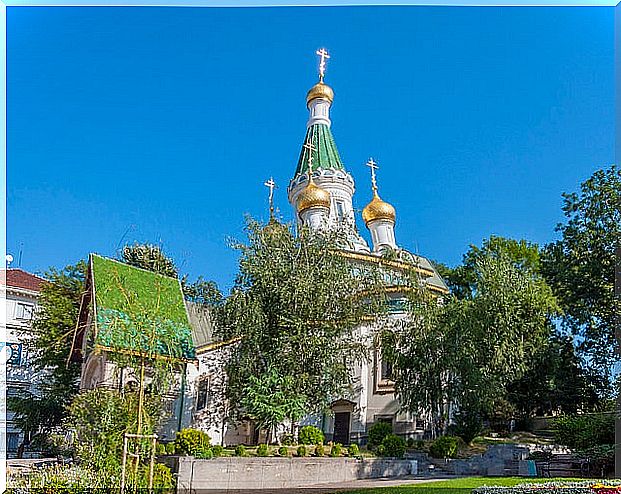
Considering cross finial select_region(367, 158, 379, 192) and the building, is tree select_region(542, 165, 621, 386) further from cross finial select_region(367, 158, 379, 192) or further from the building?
the building

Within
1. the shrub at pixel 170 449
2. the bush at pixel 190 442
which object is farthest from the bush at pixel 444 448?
the shrub at pixel 170 449

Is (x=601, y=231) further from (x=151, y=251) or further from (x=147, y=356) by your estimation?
(x=147, y=356)

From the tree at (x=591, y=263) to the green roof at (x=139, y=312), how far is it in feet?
19.4

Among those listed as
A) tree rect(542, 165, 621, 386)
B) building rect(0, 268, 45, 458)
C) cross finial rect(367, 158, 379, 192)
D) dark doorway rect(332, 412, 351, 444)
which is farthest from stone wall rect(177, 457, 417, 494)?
building rect(0, 268, 45, 458)

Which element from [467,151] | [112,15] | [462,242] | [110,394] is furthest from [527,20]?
[110,394]

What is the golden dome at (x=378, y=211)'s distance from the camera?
481 inches

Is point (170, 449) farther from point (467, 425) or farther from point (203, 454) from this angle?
point (467, 425)

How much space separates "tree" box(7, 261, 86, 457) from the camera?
11.2 meters

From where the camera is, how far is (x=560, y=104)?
744cm

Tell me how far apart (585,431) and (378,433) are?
2578 mm

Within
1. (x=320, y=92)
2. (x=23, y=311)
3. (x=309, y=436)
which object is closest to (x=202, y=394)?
(x=309, y=436)

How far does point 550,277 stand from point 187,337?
22.7 feet

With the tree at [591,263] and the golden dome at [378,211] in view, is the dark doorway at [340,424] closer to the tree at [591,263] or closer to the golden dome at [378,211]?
the golden dome at [378,211]

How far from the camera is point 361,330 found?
9.41 meters
